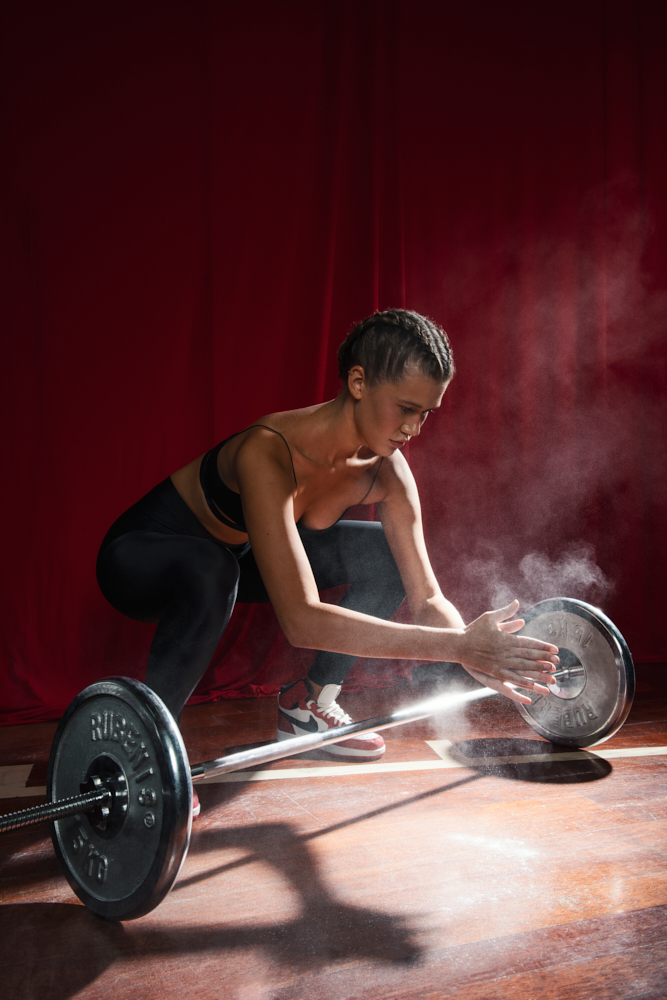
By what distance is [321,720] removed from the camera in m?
1.83

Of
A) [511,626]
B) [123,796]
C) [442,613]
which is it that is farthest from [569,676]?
[123,796]

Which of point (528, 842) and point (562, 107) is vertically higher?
point (562, 107)

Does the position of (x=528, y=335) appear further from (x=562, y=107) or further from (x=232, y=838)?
(x=232, y=838)

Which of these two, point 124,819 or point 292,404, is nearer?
point 124,819

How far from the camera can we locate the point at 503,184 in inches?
107

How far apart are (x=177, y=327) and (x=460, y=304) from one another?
101 cm

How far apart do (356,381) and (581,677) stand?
89cm

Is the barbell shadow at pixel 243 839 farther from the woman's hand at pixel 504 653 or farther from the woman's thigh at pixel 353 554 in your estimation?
the woman's thigh at pixel 353 554

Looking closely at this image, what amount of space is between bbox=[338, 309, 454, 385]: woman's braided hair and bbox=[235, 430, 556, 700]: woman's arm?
0.79 ft

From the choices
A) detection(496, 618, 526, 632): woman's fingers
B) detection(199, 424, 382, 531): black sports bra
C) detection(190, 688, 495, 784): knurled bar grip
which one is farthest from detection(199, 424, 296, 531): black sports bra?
detection(496, 618, 526, 632): woman's fingers

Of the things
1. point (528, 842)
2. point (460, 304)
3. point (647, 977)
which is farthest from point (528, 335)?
point (647, 977)

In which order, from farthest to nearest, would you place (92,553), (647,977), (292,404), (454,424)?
(454,424), (292,404), (92,553), (647,977)

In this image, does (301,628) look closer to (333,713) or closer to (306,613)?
(306,613)

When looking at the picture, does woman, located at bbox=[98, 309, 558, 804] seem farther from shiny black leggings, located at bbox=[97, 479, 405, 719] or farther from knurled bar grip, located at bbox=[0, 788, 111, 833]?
knurled bar grip, located at bbox=[0, 788, 111, 833]
